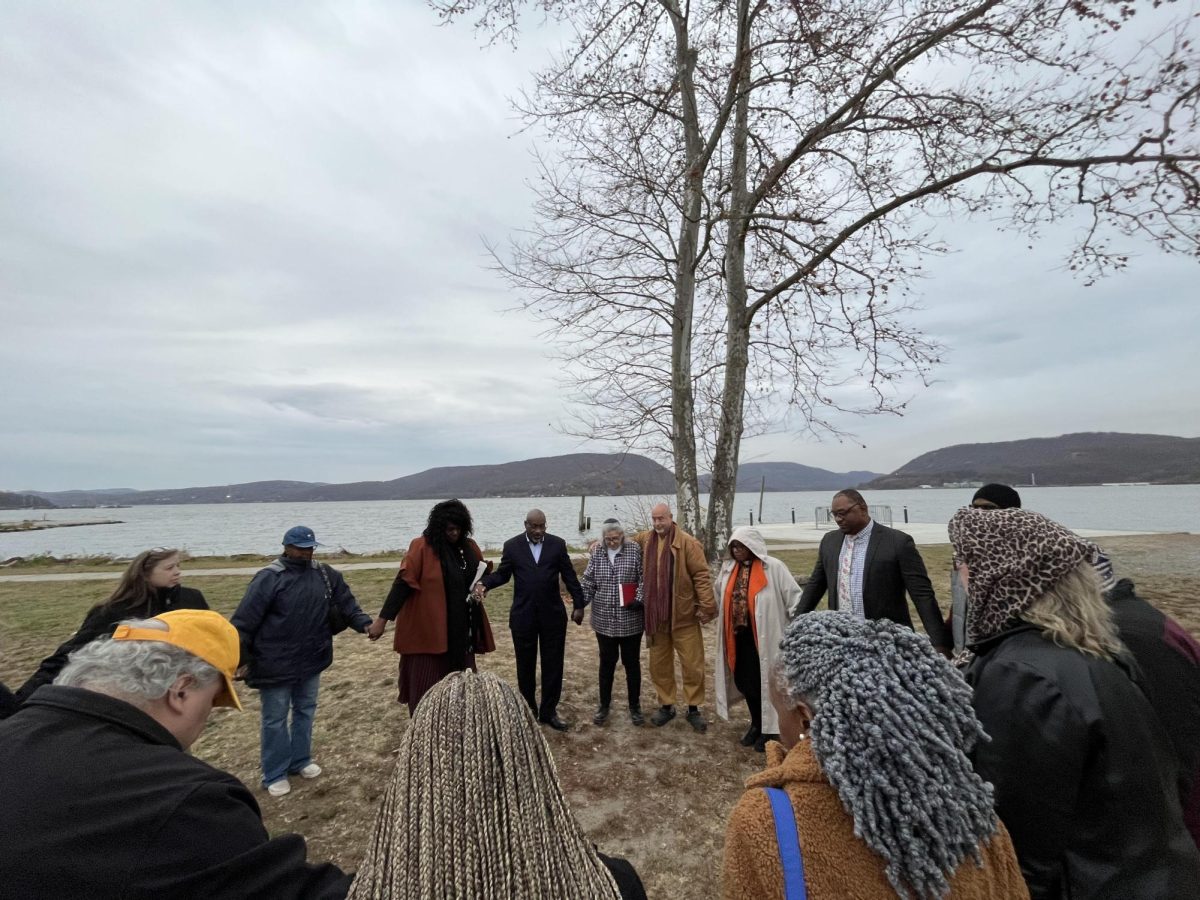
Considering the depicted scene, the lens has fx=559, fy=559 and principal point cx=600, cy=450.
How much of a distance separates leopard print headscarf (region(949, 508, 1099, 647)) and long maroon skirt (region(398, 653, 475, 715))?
3.50 m

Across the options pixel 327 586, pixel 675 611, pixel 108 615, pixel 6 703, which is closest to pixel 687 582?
pixel 675 611

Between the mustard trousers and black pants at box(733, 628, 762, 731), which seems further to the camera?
the mustard trousers

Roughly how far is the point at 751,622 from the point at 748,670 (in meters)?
0.43

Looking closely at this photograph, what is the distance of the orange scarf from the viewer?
4371 millimetres

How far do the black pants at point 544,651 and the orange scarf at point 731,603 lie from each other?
1.36 meters

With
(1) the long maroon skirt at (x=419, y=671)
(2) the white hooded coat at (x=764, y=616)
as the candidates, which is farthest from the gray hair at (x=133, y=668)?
(2) the white hooded coat at (x=764, y=616)

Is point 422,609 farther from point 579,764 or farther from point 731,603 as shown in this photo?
point 731,603

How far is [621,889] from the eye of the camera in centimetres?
110

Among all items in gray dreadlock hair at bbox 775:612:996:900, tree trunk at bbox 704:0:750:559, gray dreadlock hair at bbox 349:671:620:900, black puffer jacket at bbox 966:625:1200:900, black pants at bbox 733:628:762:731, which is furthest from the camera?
tree trunk at bbox 704:0:750:559

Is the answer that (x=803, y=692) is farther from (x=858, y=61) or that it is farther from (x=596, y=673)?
(x=858, y=61)

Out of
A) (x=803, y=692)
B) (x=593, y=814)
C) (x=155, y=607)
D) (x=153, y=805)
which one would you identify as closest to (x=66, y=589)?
(x=155, y=607)

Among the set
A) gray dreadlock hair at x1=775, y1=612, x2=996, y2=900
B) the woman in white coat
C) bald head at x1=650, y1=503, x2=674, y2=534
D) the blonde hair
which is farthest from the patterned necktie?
gray dreadlock hair at x1=775, y1=612, x2=996, y2=900

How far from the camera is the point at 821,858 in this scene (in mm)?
1098

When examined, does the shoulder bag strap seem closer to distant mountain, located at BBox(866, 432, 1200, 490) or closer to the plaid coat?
the plaid coat
